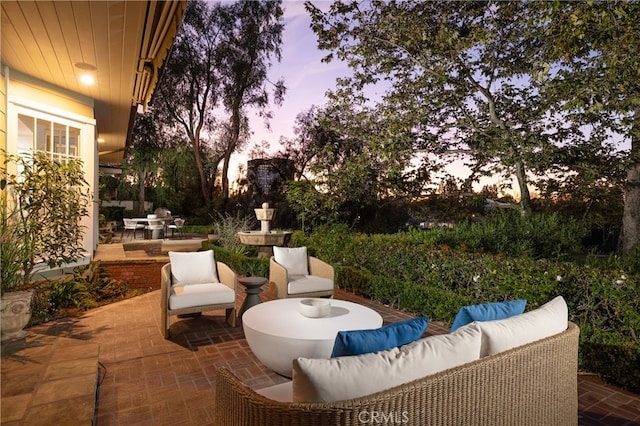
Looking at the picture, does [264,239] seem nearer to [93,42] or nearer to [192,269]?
[192,269]

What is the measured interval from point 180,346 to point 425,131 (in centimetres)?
722

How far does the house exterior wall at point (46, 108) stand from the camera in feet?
15.4

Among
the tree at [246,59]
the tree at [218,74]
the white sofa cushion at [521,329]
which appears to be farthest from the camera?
the tree at [246,59]

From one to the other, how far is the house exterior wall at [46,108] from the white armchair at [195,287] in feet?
5.56

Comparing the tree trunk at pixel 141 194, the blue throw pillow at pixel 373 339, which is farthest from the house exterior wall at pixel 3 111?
the tree trunk at pixel 141 194

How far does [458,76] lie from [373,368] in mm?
8026

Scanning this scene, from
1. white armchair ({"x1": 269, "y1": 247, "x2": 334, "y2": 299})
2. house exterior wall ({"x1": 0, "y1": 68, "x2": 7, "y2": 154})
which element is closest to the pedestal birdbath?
white armchair ({"x1": 269, "y1": 247, "x2": 334, "y2": 299})

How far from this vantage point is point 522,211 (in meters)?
7.86

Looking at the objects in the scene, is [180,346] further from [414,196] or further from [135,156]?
[135,156]

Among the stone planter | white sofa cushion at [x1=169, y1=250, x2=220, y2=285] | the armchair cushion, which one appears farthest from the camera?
the armchair cushion

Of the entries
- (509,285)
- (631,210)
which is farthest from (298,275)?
(631,210)

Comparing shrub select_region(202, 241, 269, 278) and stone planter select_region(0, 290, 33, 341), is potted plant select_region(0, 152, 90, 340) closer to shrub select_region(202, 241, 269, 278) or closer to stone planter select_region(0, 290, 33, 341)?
stone planter select_region(0, 290, 33, 341)

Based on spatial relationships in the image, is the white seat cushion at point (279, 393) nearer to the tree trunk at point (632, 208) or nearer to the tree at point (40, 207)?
the tree at point (40, 207)

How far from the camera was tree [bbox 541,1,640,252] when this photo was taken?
452cm
